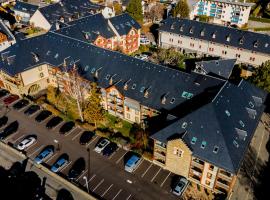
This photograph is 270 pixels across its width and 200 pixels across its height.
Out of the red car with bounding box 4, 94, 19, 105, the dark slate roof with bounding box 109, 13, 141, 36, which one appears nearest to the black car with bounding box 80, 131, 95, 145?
the red car with bounding box 4, 94, 19, 105

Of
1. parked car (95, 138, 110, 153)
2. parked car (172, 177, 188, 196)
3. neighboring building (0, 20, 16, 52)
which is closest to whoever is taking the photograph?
parked car (172, 177, 188, 196)

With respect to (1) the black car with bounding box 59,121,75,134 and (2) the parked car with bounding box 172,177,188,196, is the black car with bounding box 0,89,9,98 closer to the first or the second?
(1) the black car with bounding box 59,121,75,134

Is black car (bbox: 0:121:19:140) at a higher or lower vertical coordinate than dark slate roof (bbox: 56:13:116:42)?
lower


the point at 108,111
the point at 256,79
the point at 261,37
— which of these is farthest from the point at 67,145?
the point at 261,37

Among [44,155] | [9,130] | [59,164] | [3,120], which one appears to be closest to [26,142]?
[44,155]

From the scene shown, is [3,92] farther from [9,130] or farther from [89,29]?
[89,29]

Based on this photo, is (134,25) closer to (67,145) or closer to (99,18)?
(99,18)

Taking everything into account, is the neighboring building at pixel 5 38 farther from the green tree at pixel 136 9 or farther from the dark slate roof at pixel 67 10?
the green tree at pixel 136 9

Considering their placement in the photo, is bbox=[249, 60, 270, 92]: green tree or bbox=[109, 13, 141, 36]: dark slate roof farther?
bbox=[109, 13, 141, 36]: dark slate roof
